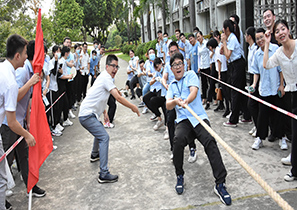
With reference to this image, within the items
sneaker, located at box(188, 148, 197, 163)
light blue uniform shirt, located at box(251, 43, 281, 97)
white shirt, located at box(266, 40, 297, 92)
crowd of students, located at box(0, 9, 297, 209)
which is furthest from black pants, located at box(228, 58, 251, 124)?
white shirt, located at box(266, 40, 297, 92)

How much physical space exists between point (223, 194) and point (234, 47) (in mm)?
3421

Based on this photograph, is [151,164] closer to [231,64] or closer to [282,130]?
[282,130]

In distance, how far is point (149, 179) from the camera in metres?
4.32

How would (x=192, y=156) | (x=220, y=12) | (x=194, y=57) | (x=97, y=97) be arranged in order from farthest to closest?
(x=220, y=12) → (x=194, y=57) → (x=192, y=156) → (x=97, y=97)

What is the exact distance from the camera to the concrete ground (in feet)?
11.8

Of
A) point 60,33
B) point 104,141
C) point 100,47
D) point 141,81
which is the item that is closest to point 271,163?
point 104,141

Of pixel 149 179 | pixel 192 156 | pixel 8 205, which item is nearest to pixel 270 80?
pixel 192 156

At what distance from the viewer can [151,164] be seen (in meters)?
4.88

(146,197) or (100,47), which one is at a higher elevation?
(100,47)

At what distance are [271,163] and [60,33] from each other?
32.1m

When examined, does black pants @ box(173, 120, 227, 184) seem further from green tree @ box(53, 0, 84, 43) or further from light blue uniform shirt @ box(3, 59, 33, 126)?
green tree @ box(53, 0, 84, 43)

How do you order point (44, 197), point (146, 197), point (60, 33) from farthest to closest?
point (60, 33), point (44, 197), point (146, 197)

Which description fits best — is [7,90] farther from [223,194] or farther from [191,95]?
[223,194]

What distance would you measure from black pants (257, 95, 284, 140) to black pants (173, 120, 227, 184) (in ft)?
5.07
